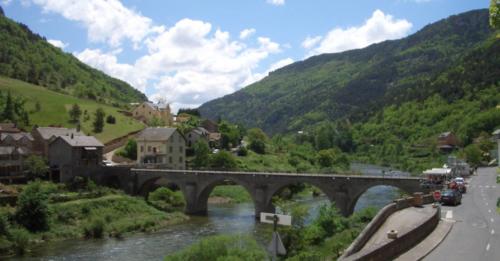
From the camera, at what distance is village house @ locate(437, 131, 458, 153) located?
5361 inches

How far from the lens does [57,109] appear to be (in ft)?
423

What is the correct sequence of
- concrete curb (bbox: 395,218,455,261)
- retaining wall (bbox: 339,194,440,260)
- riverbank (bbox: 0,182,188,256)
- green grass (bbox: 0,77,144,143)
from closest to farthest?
1. retaining wall (bbox: 339,194,440,260)
2. concrete curb (bbox: 395,218,455,261)
3. riverbank (bbox: 0,182,188,256)
4. green grass (bbox: 0,77,144,143)

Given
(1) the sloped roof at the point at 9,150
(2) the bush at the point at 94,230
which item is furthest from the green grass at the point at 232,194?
(2) the bush at the point at 94,230

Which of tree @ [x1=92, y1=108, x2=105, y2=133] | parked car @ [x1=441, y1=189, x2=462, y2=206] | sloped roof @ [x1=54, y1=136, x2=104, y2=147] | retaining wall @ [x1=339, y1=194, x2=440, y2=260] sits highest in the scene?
tree @ [x1=92, y1=108, x2=105, y2=133]

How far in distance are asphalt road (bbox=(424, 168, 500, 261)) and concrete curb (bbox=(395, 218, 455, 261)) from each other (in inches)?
8.8

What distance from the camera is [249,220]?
6712 centimetres

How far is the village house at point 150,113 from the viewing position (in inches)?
5551

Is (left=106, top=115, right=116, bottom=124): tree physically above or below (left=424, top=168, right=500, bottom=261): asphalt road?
above

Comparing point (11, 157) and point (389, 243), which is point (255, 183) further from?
point (389, 243)

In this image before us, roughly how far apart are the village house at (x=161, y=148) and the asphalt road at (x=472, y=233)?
5839cm

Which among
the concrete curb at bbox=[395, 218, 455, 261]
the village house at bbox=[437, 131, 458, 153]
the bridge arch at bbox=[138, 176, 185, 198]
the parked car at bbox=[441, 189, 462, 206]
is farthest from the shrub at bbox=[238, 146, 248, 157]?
the concrete curb at bbox=[395, 218, 455, 261]

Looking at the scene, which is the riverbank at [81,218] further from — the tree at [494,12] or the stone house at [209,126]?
the stone house at [209,126]

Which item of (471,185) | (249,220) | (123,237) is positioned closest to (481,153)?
(471,185)

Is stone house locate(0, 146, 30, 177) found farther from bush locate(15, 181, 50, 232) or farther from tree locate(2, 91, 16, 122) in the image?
tree locate(2, 91, 16, 122)
